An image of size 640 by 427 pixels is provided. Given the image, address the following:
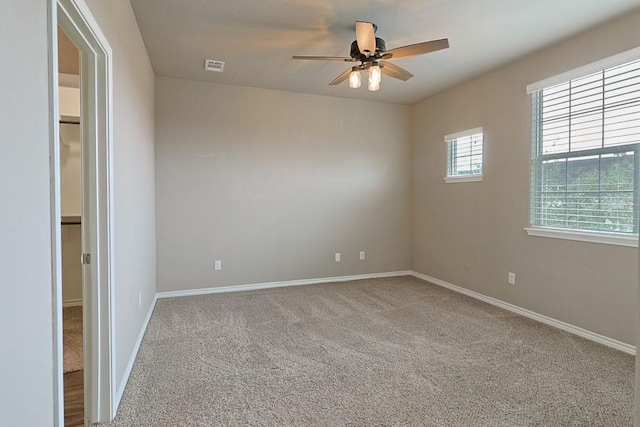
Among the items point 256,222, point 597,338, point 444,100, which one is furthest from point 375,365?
point 444,100

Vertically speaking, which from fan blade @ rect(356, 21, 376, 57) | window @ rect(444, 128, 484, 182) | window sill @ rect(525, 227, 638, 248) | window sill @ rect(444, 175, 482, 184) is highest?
fan blade @ rect(356, 21, 376, 57)

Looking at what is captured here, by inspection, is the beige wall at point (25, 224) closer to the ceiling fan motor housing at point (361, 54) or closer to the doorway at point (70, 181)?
the ceiling fan motor housing at point (361, 54)


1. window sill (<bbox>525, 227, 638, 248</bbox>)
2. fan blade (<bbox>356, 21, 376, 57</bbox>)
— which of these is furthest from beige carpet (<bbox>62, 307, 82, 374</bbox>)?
window sill (<bbox>525, 227, 638, 248</bbox>)

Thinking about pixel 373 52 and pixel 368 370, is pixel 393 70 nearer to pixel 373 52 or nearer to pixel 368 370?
pixel 373 52

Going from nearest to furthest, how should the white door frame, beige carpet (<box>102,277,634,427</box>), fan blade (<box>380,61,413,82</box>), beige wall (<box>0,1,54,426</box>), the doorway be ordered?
beige wall (<box>0,1,54,426</box>) < the white door frame < beige carpet (<box>102,277,634,427</box>) < fan blade (<box>380,61,413,82</box>) < the doorway

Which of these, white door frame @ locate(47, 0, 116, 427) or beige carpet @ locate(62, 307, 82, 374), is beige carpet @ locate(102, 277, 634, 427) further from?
beige carpet @ locate(62, 307, 82, 374)

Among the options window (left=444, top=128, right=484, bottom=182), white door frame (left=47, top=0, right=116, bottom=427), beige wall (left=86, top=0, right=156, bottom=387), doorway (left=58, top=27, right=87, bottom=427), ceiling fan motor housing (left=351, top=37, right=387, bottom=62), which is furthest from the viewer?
window (left=444, top=128, right=484, bottom=182)

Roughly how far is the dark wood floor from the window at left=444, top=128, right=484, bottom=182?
4331mm

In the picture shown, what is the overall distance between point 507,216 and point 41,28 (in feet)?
13.5

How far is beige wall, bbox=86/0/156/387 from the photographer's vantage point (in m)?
2.15

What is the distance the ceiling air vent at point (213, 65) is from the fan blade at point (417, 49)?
1960 millimetres

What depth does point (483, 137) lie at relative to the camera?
13.7ft

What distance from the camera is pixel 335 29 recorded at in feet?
9.89

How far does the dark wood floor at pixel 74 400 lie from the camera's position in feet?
6.53
